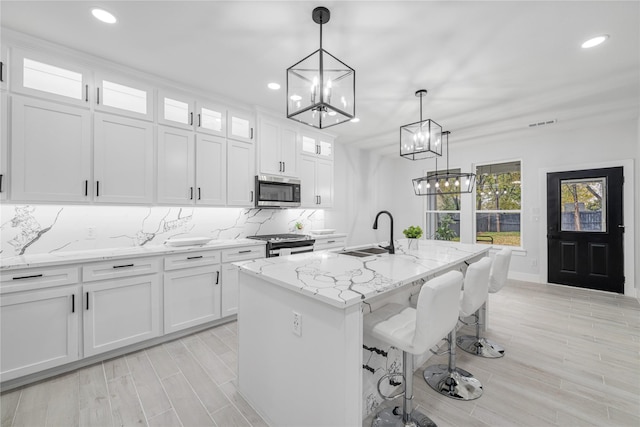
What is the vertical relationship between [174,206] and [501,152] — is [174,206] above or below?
below

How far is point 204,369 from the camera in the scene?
2307mm

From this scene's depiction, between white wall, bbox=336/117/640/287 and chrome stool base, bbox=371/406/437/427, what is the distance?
155 inches

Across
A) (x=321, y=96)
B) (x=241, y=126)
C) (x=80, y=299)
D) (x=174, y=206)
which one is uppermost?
(x=241, y=126)

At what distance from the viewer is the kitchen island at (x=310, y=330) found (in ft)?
4.28

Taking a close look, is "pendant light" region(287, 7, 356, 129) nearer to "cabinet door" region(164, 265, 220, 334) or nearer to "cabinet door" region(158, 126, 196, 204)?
"cabinet door" region(158, 126, 196, 204)

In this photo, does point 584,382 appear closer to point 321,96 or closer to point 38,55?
point 321,96

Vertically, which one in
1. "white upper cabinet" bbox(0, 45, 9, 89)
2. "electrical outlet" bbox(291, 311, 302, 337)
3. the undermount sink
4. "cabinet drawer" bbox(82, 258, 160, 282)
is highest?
"white upper cabinet" bbox(0, 45, 9, 89)

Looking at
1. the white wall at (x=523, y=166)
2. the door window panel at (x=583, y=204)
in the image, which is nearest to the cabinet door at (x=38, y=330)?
the white wall at (x=523, y=166)

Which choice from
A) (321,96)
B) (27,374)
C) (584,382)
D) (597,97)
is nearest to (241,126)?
(321,96)

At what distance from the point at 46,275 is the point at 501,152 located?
706cm

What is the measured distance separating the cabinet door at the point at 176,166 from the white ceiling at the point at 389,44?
64cm

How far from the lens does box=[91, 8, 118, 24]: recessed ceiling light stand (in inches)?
79.4

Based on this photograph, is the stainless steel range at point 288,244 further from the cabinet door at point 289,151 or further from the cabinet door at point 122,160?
the cabinet door at point 122,160

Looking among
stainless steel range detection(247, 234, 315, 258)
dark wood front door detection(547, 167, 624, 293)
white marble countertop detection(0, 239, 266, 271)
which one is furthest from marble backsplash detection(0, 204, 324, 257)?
dark wood front door detection(547, 167, 624, 293)
